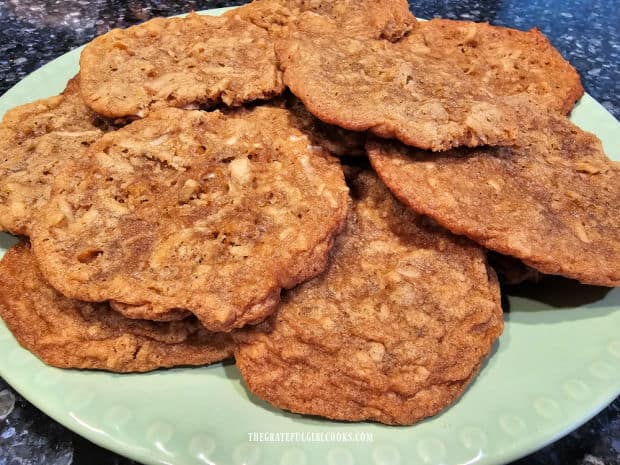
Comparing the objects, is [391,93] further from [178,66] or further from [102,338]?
[102,338]

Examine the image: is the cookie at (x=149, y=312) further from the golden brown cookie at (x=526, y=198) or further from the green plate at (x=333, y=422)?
the golden brown cookie at (x=526, y=198)

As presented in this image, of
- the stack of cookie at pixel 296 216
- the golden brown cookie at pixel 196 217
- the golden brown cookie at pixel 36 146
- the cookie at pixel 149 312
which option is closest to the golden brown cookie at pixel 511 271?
the stack of cookie at pixel 296 216

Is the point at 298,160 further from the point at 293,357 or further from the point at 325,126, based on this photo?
the point at 293,357

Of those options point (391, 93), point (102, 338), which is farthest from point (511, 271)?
point (102, 338)

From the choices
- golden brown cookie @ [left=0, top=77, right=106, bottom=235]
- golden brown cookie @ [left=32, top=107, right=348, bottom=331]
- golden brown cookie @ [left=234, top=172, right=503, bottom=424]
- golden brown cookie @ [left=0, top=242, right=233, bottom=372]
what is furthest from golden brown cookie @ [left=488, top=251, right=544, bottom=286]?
golden brown cookie @ [left=0, top=77, right=106, bottom=235]

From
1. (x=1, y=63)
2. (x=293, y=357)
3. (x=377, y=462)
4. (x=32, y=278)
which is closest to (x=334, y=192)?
(x=293, y=357)

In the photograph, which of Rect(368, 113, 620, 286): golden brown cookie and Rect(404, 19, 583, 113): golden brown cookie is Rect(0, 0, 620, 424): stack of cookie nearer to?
Rect(368, 113, 620, 286): golden brown cookie

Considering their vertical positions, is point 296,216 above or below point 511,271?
above
